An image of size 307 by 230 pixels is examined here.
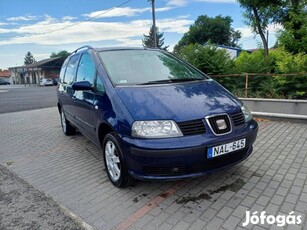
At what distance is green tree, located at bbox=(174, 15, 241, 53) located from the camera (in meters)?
50.4

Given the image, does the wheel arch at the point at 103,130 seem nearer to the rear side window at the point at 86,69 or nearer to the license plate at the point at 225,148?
the rear side window at the point at 86,69

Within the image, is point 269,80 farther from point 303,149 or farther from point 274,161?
point 274,161

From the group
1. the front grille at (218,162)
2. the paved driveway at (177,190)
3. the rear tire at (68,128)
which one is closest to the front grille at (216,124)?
the front grille at (218,162)

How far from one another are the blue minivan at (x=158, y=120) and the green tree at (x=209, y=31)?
47.6 metres

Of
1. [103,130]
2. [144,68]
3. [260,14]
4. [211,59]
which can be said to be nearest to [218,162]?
[103,130]

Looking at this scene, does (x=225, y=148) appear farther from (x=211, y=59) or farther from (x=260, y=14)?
(x=260, y=14)

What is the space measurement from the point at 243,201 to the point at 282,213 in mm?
384

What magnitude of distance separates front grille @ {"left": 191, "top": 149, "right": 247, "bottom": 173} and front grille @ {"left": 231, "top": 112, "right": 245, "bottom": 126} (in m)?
0.32

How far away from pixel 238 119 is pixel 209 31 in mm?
51131

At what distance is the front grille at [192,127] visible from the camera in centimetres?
263

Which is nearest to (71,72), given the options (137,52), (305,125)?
(137,52)

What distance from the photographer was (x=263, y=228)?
2332 millimetres

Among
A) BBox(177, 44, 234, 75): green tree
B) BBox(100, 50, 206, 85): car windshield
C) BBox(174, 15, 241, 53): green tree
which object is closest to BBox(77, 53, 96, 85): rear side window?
BBox(100, 50, 206, 85): car windshield

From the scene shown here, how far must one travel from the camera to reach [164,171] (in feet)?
8.74
